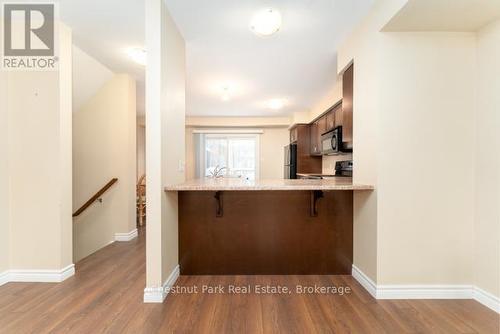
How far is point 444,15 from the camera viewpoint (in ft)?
6.33

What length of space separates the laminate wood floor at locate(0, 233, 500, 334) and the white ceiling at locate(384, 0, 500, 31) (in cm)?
224

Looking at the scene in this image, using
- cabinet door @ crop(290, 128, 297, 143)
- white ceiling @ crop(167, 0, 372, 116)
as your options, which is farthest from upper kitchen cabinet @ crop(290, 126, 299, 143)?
white ceiling @ crop(167, 0, 372, 116)

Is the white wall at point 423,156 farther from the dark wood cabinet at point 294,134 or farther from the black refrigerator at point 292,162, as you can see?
the dark wood cabinet at point 294,134

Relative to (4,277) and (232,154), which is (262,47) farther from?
(232,154)

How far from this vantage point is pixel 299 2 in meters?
2.20

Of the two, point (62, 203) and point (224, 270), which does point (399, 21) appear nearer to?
point (224, 270)

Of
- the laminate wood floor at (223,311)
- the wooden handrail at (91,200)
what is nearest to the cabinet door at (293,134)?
the wooden handrail at (91,200)

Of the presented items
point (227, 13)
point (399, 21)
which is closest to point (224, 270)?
point (227, 13)

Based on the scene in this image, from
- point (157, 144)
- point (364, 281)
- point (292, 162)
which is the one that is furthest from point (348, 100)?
point (292, 162)

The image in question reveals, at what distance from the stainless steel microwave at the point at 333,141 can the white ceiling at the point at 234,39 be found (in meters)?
0.81

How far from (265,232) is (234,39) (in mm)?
2097

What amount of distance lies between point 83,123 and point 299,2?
140 inches

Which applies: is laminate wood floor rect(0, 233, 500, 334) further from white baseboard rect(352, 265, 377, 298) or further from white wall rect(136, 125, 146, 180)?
white wall rect(136, 125, 146, 180)

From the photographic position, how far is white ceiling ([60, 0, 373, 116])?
7.41 ft
